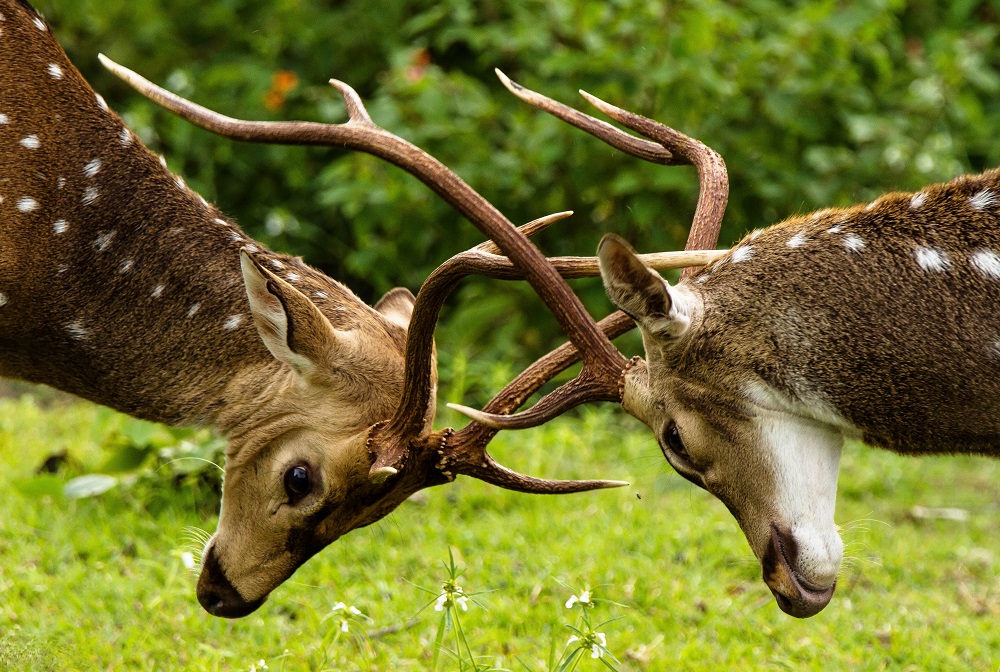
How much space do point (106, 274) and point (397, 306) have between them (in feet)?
3.17

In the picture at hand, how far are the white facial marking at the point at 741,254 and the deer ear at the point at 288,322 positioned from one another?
1.21 meters

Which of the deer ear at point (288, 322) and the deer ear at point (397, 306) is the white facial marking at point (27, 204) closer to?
the deer ear at point (288, 322)

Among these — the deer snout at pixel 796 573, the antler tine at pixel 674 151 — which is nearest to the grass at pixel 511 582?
the deer snout at pixel 796 573

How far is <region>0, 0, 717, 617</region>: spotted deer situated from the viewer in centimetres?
366

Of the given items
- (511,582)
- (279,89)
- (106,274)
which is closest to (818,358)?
(511,582)

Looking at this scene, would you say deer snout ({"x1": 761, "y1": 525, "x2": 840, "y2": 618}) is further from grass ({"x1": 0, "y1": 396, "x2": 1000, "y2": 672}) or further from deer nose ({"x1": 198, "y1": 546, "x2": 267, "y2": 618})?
deer nose ({"x1": 198, "y1": 546, "x2": 267, "y2": 618})

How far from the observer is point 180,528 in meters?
5.11

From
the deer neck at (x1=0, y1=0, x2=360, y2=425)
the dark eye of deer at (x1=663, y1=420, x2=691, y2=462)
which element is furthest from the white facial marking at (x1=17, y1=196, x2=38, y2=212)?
the dark eye of deer at (x1=663, y1=420, x2=691, y2=462)

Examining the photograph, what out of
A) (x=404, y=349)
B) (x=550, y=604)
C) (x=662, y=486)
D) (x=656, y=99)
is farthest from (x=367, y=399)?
(x=656, y=99)

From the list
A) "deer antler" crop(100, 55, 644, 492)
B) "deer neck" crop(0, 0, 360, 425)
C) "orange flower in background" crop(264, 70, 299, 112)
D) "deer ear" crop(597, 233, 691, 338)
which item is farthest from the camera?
"orange flower in background" crop(264, 70, 299, 112)

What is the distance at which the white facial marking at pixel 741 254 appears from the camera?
3643 millimetres

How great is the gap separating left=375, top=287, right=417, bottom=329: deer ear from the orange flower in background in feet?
11.4

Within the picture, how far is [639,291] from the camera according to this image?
335 cm

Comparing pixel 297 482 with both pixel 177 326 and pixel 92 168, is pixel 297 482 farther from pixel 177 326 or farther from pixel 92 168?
pixel 92 168
